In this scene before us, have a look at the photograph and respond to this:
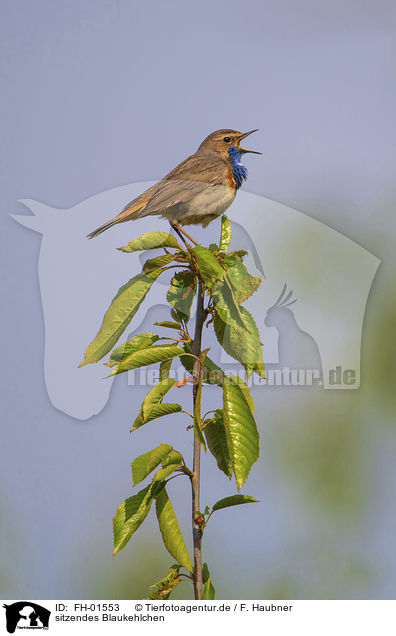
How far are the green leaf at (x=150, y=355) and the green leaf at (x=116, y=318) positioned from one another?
0.08m

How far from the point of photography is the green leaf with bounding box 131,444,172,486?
1184 millimetres

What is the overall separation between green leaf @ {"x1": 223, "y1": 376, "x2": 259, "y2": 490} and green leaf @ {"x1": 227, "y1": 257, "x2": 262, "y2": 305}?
198 millimetres

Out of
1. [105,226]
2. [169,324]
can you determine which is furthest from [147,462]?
[105,226]

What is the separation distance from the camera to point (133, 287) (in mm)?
1340

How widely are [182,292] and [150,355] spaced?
0.17 meters

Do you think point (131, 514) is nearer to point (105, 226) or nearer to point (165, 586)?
point (165, 586)

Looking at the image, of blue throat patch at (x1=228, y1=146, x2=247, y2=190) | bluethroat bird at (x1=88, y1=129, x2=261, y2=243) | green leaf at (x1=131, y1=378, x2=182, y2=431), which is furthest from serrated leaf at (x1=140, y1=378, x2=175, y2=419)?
blue throat patch at (x1=228, y1=146, x2=247, y2=190)

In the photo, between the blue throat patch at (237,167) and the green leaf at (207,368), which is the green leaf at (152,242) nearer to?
the green leaf at (207,368)

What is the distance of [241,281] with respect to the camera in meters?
1.29

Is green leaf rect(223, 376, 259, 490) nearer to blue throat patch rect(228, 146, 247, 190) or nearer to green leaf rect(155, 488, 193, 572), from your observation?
green leaf rect(155, 488, 193, 572)

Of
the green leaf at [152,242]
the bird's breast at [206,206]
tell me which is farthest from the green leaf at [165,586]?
the bird's breast at [206,206]

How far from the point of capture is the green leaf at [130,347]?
130cm

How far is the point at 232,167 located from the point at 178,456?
1.16 m

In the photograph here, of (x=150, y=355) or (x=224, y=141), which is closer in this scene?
(x=150, y=355)
